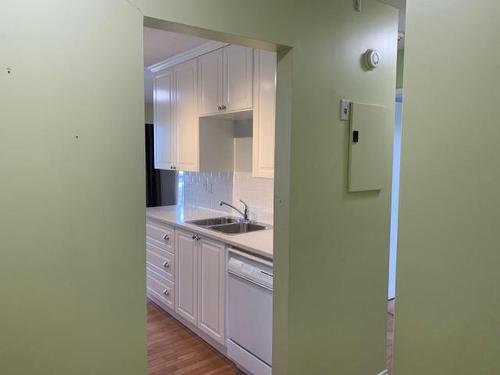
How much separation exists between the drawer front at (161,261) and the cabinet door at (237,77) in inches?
58.4

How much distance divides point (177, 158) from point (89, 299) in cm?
246

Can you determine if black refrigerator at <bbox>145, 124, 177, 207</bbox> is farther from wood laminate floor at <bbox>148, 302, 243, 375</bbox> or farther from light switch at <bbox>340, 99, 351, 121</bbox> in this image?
light switch at <bbox>340, 99, 351, 121</bbox>

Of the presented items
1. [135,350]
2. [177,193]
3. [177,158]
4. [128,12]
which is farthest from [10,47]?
[177,193]

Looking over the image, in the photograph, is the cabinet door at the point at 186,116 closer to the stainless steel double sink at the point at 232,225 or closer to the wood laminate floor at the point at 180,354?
the stainless steel double sink at the point at 232,225

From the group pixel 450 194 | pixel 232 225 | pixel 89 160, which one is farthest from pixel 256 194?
pixel 450 194

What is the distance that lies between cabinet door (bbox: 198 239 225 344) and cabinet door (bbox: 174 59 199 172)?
0.87m

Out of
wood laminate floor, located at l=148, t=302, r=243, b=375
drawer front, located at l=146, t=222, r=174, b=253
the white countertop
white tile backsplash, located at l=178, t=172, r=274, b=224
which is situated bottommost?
wood laminate floor, located at l=148, t=302, r=243, b=375

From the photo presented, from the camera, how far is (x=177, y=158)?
3.68m

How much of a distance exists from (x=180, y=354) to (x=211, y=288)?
1.85 feet

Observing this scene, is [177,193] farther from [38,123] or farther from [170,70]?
[38,123]

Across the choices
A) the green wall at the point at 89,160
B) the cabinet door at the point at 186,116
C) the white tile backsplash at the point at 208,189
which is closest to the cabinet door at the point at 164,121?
the cabinet door at the point at 186,116

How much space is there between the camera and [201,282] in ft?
9.85

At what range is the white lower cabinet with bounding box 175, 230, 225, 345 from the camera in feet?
9.21

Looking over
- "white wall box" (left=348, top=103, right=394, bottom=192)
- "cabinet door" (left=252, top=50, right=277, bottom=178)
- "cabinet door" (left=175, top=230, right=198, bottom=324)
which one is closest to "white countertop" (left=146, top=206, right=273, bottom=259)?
"cabinet door" (left=175, top=230, right=198, bottom=324)
